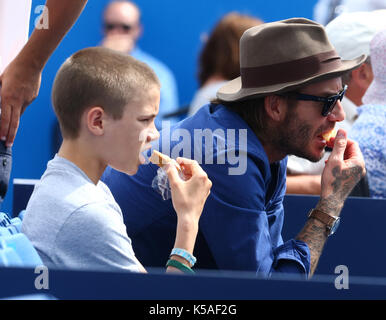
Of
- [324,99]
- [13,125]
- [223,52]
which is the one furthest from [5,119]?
[223,52]

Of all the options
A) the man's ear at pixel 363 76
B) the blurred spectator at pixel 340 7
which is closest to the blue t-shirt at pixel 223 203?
the man's ear at pixel 363 76

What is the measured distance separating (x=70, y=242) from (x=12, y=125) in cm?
52

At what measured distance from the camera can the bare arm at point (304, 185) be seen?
2992mm

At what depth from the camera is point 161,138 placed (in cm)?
233

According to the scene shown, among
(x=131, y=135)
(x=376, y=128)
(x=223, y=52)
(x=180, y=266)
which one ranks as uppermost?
(x=223, y=52)

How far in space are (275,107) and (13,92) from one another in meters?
0.81

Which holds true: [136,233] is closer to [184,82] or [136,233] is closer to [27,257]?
[27,257]

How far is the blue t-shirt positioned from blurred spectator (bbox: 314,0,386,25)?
191 cm

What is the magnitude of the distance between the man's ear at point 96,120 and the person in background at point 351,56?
1263 mm

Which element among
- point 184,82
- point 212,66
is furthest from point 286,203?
point 184,82

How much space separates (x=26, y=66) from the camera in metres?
2.10

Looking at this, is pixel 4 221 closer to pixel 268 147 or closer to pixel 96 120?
pixel 96 120

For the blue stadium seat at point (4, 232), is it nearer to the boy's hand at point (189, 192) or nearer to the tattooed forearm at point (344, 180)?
the boy's hand at point (189, 192)
